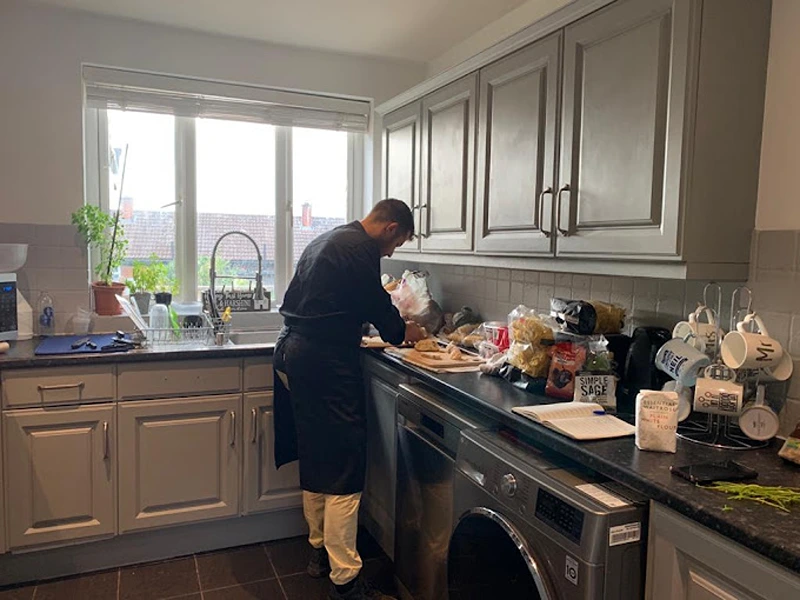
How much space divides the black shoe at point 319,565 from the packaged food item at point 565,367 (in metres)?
1.30

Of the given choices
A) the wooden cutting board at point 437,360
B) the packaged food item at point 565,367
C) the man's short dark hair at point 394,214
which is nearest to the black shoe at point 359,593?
the wooden cutting board at point 437,360

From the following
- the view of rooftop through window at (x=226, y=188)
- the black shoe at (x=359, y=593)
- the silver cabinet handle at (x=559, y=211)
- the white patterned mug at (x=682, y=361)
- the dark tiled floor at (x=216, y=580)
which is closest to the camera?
the white patterned mug at (x=682, y=361)

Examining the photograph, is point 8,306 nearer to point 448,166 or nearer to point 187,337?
point 187,337

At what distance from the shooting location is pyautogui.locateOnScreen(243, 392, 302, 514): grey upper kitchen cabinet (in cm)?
269

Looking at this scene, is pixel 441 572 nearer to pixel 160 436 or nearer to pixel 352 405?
pixel 352 405

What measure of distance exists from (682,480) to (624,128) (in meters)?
0.89

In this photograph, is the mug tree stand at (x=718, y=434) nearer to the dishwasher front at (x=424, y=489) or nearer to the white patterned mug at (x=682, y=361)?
the white patterned mug at (x=682, y=361)

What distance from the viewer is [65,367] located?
235 centimetres

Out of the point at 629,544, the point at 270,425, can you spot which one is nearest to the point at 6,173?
the point at 270,425

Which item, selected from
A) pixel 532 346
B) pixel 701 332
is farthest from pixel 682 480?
pixel 532 346

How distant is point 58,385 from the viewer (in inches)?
92.5

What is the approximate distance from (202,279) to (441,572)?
2067mm

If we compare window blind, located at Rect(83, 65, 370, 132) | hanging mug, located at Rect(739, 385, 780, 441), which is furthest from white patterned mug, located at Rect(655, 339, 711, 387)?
window blind, located at Rect(83, 65, 370, 132)

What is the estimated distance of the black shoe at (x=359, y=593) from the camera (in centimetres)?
225
